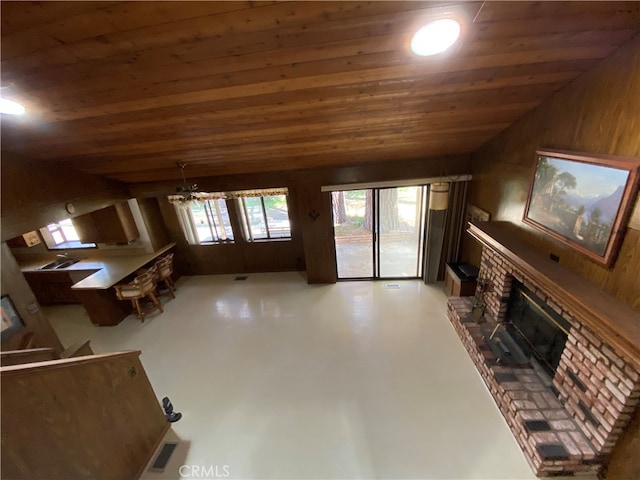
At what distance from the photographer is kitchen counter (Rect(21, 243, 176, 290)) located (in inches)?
158

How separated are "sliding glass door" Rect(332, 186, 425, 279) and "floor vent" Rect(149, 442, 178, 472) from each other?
3.57 metres

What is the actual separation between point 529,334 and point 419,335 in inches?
48.2

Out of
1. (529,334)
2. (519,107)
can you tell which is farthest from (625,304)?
(519,107)

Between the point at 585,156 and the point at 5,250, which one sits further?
the point at 5,250

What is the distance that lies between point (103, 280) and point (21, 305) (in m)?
1.15

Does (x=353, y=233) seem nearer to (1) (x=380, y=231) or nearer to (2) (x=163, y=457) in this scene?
(1) (x=380, y=231)

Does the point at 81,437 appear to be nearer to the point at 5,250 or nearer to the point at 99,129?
the point at 5,250

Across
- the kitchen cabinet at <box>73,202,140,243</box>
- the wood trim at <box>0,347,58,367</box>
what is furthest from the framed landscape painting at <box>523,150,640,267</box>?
the kitchen cabinet at <box>73,202,140,243</box>

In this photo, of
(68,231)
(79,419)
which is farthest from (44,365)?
(68,231)

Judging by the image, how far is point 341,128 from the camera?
2764 mm

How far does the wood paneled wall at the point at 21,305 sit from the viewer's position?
2.82 metres

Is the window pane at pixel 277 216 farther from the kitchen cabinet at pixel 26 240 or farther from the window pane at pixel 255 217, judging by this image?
the kitchen cabinet at pixel 26 240

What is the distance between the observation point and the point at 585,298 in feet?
5.85

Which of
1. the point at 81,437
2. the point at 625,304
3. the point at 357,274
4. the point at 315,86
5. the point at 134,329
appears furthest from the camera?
the point at 357,274
